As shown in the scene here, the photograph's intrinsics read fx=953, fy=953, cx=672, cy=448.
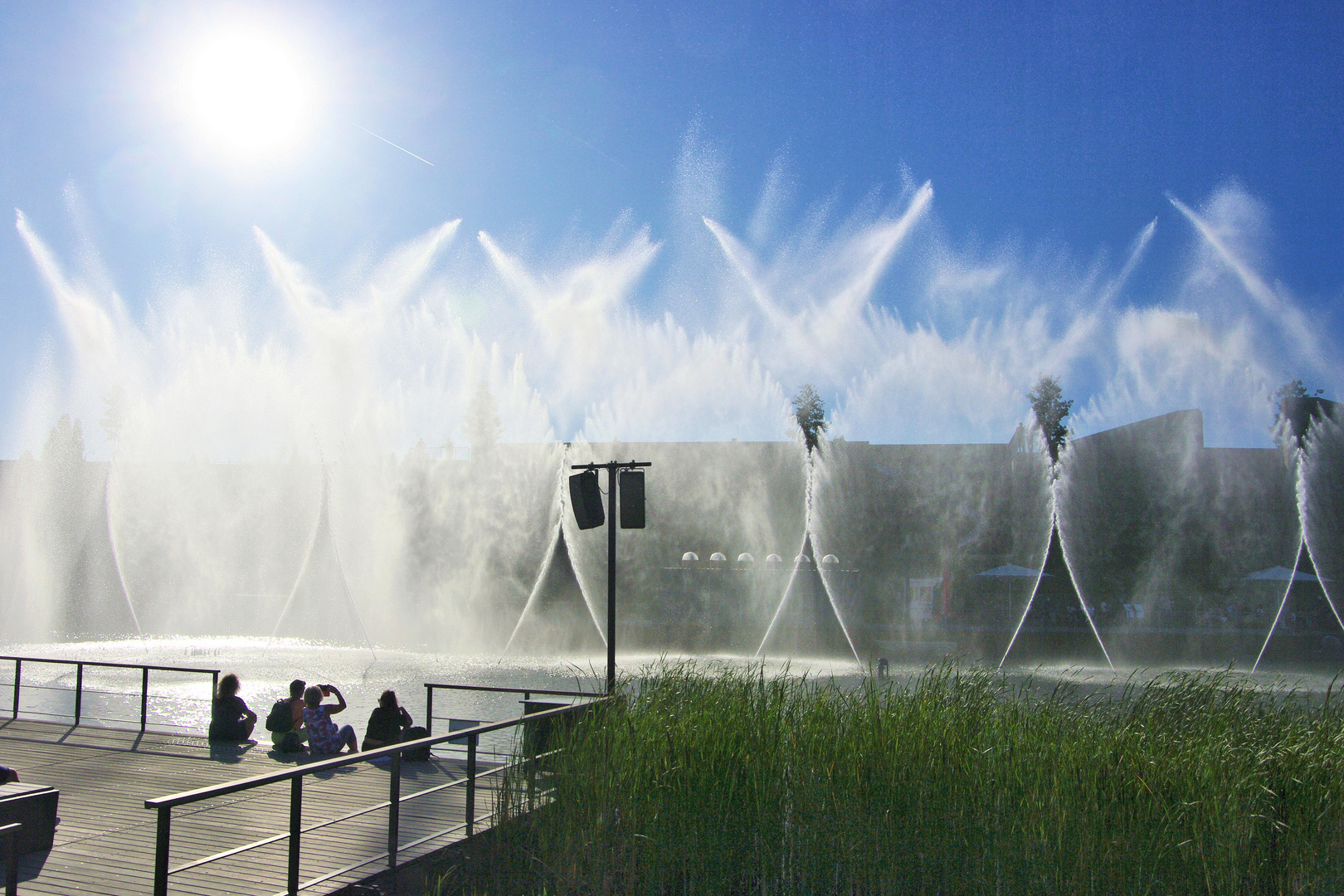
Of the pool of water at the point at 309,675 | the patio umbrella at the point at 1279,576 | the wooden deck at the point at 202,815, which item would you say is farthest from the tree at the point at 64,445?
the patio umbrella at the point at 1279,576

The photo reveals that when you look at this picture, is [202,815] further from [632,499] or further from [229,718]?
[632,499]

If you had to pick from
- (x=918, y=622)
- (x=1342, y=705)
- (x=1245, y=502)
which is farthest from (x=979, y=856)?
(x=1245, y=502)

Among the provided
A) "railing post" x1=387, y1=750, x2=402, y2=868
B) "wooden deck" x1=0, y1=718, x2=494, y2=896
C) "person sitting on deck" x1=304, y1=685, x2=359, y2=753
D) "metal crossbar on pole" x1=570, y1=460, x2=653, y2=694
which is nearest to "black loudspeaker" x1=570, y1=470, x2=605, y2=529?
"metal crossbar on pole" x1=570, y1=460, x2=653, y2=694

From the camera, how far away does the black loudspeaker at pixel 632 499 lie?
1082cm

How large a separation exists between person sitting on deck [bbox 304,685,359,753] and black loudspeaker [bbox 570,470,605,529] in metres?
3.53

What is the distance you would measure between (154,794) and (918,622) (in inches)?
1342

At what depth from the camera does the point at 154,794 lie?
27.8 ft

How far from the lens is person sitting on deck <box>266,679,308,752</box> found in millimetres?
10664

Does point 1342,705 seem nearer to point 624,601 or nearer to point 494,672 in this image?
point 494,672

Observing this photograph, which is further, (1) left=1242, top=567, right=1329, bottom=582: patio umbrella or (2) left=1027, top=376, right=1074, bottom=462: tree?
(2) left=1027, top=376, right=1074, bottom=462: tree

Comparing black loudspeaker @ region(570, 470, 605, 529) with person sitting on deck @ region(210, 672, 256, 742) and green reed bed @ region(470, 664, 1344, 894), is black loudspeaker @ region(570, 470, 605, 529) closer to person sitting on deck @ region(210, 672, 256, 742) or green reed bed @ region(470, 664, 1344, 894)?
green reed bed @ region(470, 664, 1344, 894)

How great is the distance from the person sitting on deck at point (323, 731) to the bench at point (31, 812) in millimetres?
3713

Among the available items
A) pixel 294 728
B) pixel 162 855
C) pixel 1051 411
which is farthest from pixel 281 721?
pixel 1051 411

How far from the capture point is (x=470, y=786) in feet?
24.1
